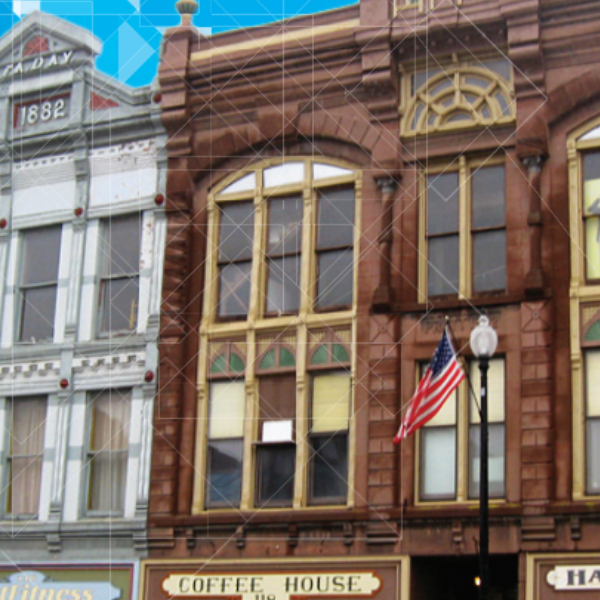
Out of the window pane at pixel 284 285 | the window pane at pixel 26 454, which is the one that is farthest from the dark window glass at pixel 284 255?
the window pane at pixel 26 454

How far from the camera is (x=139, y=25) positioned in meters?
27.8

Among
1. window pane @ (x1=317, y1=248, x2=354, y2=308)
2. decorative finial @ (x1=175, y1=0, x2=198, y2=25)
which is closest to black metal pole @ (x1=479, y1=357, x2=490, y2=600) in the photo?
window pane @ (x1=317, y1=248, x2=354, y2=308)

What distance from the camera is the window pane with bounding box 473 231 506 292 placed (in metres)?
23.6

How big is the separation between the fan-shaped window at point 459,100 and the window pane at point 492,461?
220 inches

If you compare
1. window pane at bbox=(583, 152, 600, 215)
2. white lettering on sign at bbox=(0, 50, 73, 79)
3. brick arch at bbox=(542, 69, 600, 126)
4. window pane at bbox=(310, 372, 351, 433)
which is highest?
white lettering on sign at bbox=(0, 50, 73, 79)

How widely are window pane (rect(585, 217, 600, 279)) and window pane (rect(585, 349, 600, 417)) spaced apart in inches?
55.1

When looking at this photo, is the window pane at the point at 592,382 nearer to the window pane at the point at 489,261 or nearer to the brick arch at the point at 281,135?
the window pane at the point at 489,261

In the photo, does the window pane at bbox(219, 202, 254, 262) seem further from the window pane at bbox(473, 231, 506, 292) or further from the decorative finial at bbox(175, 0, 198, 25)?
the window pane at bbox(473, 231, 506, 292)

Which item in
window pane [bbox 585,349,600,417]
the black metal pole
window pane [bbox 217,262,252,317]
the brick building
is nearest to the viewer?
the black metal pole

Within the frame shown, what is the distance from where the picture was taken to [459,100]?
24.6 metres

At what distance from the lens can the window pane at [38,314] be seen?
27969mm

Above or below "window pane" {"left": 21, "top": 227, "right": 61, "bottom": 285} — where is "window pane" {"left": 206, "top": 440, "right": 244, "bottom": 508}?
below

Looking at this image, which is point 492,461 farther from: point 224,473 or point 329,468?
point 224,473

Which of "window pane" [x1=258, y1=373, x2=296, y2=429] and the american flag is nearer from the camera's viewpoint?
the american flag
